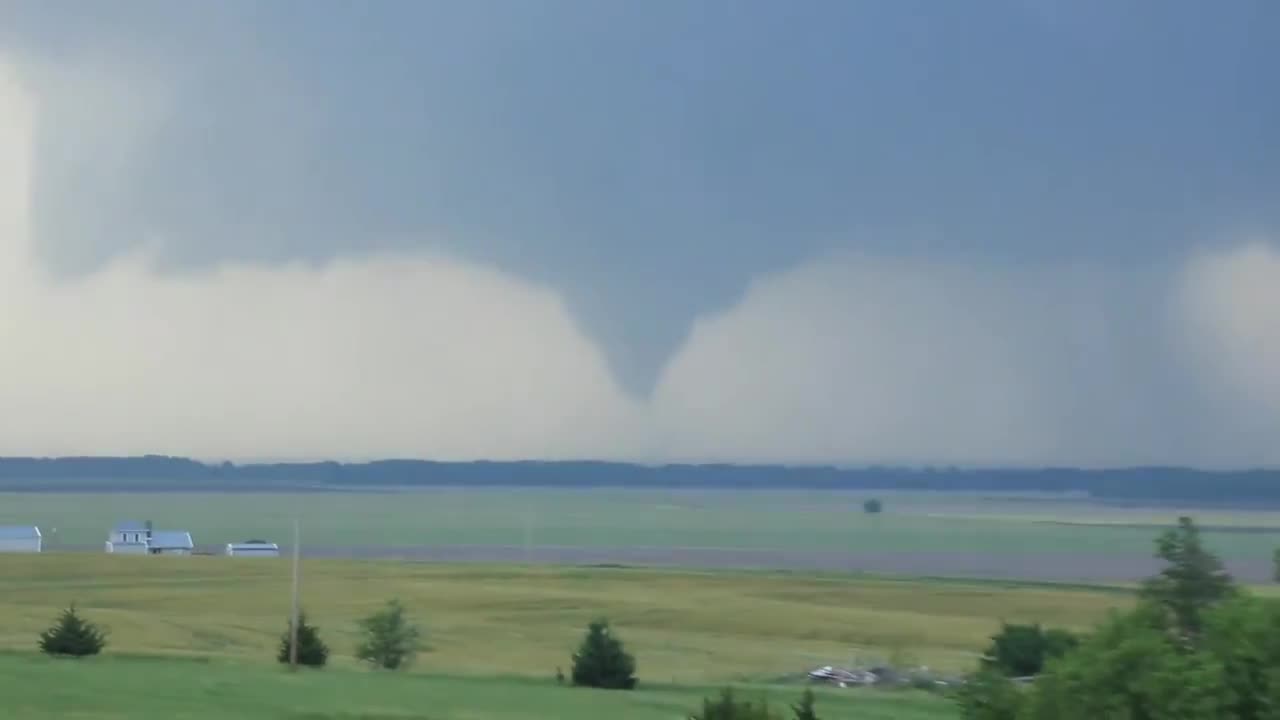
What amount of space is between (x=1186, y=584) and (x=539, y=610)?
3566 cm

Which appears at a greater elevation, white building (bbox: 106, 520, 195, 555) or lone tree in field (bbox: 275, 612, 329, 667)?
white building (bbox: 106, 520, 195, 555)

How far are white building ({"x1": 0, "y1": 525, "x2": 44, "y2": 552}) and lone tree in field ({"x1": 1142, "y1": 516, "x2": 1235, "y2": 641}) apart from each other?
69.7m

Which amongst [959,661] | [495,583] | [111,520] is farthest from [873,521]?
[959,661]

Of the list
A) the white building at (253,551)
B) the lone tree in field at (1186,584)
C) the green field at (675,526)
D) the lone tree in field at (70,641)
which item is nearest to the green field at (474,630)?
the lone tree in field at (70,641)

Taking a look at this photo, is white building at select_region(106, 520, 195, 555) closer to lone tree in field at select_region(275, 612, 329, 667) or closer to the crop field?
the crop field

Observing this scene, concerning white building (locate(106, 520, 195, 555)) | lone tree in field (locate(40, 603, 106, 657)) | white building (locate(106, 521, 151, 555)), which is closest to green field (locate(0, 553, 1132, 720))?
lone tree in field (locate(40, 603, 106, 657))

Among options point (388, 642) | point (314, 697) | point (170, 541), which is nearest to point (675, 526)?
point (170, 541)

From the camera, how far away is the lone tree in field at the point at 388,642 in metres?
42.6

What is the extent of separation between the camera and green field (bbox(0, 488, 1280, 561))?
113 m

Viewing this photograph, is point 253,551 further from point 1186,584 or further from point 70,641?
point 1186,584

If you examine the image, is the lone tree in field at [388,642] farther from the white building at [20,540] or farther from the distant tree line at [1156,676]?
the white building at [20,540]

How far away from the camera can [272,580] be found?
7206 cm

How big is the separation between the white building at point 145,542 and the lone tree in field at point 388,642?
48620mm

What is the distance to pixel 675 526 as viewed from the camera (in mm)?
144625
